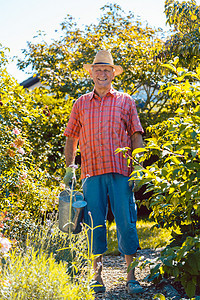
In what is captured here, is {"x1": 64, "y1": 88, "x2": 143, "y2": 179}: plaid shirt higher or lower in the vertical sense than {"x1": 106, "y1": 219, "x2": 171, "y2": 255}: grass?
higher

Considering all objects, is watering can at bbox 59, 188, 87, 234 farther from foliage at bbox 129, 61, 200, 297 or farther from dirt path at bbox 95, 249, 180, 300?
foliage at bbox 129, 61, 200, 297

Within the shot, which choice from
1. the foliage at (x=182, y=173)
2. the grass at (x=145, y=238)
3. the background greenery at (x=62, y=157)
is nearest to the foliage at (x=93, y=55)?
the background greenery at (x=62, y=157)

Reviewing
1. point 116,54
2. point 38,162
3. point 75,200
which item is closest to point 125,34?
point 116,54

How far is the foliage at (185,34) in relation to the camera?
16.5 feet

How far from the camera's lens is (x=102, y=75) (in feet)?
11.3

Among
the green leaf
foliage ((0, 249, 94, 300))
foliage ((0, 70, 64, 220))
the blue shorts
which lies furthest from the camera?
foliage ((0, 70, 64, 220))

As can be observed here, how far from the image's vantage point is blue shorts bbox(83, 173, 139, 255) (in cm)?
326

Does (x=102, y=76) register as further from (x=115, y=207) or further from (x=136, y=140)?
(x=115, y=207)

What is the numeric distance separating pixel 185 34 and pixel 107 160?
2.80m

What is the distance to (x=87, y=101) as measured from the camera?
3520mm

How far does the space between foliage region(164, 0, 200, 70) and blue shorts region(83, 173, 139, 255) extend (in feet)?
7.51

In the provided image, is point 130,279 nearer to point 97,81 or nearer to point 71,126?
point 71,126

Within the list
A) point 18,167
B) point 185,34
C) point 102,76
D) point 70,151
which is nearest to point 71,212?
point 70,151

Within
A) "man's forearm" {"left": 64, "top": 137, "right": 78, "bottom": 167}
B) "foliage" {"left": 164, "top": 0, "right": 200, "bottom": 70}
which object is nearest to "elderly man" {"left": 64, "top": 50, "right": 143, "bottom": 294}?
"man's forearm" {"left": 64, "top": 137, "right": 78, "bottom": 167}
